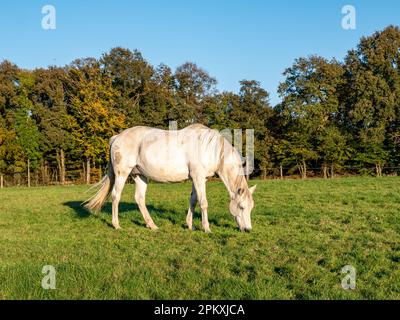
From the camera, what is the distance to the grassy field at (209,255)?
15.3 feet

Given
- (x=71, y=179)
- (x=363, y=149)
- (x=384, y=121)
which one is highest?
(x=384, y=121)

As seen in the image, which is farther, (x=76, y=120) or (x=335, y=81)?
(x=335, y=81)

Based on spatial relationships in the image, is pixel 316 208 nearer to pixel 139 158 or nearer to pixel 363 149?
pixel 139 158

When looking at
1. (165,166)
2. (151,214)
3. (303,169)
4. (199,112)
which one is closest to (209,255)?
(165,166)

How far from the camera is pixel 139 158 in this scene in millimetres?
9422

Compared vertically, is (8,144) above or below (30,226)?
above

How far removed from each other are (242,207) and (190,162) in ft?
5.08

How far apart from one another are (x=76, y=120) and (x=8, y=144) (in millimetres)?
7125

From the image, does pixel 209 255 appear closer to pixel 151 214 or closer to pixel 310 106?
pixel 151 214

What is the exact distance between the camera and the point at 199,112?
4600 centimetres

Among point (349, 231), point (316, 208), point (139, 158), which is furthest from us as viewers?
point (316, 208)

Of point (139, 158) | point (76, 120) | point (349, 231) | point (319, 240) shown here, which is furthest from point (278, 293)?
point (76, 120)

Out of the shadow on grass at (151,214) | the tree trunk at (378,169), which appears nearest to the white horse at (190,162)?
the shadow on grass at (151,214)
